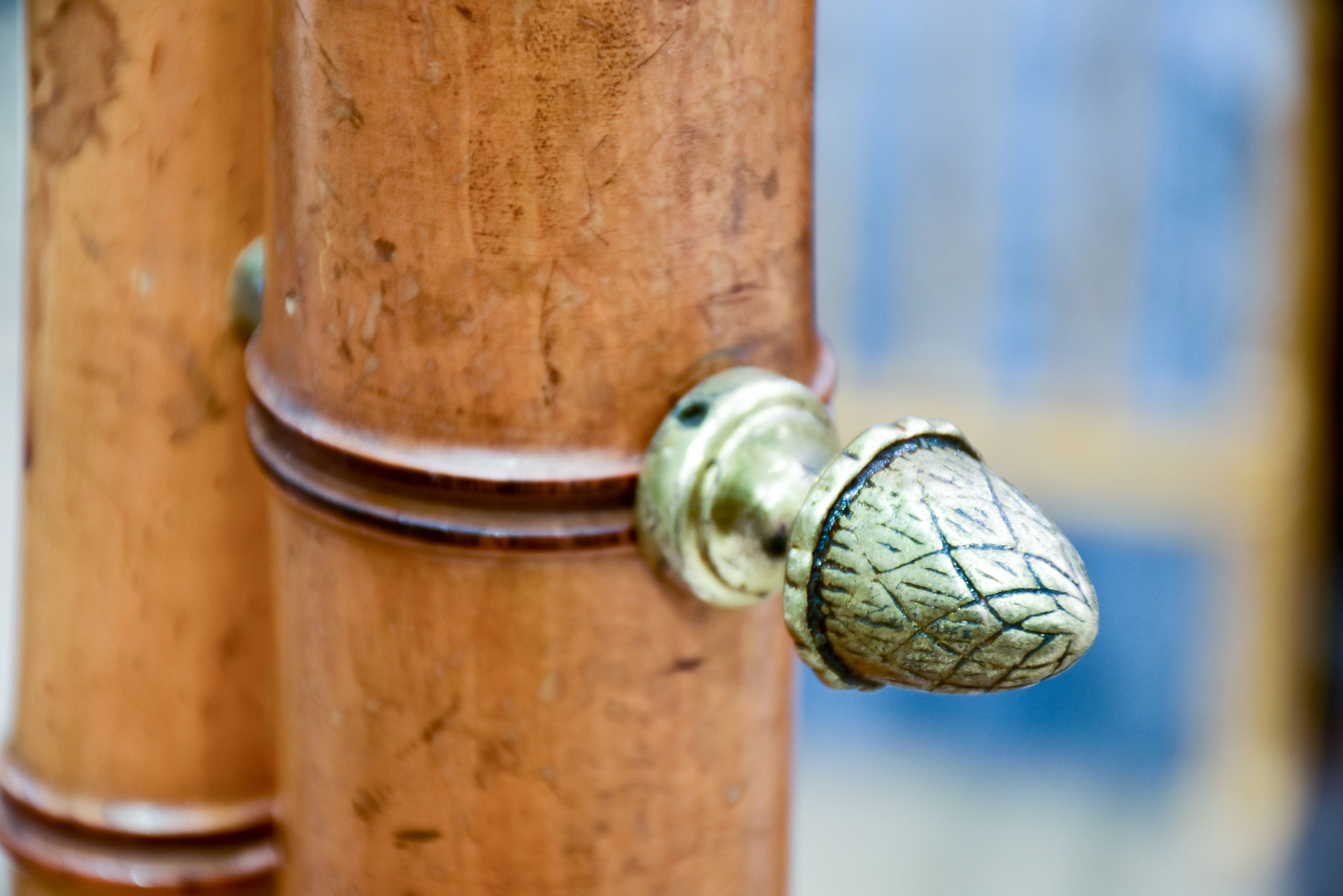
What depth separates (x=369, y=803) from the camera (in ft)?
1.47

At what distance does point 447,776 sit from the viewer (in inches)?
17.1

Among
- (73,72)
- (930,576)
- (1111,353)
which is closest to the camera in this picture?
(930,576)

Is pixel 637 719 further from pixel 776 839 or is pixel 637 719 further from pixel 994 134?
pixel 994 134

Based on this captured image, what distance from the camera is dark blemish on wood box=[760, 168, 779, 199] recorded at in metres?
0.42

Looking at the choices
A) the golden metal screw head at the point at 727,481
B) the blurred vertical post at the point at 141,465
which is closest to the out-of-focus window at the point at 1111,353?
the blurred vertical post at the point at 141,465

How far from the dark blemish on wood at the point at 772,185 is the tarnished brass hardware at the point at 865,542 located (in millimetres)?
46

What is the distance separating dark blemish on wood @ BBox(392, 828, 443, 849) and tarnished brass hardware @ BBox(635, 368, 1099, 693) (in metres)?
0.10

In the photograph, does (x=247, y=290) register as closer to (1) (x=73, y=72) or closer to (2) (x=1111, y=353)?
(1) (x=73, y=72)

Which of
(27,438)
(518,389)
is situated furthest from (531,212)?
(27,438)

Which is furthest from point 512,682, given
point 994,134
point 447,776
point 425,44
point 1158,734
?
point 1158,734

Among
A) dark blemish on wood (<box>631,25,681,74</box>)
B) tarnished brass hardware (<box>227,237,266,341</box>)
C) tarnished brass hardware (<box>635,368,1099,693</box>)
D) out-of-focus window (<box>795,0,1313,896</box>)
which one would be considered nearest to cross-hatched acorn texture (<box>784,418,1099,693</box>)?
tarnished brass hardware (<box>635,368,1099,693</box>)

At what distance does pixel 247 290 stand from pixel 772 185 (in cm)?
20

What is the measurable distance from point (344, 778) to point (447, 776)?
0.04 m

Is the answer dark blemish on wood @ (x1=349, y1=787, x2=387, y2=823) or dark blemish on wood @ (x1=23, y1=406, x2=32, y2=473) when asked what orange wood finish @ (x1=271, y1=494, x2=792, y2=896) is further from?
dark blemish on wood @ (x1=23, y1=406, x2=32, y2=473)
